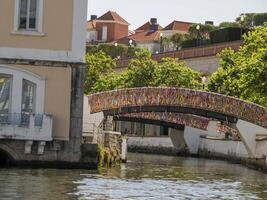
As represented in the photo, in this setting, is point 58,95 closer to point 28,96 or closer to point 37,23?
point 28,96

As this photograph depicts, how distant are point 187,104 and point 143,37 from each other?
352ft

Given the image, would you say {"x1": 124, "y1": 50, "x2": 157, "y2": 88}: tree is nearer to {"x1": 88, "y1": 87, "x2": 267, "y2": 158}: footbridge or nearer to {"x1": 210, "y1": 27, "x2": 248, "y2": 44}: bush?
{"x1": 210, "y1": 27, "x2": 248, "y2": 44}: bush

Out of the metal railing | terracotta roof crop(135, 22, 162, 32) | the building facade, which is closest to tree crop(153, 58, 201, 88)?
the building facade

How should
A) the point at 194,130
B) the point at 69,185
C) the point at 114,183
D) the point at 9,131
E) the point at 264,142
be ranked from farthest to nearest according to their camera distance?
the point at 194,130
the point at 264,142
the point at 9,131
the point at 114,183
the point at 69,185

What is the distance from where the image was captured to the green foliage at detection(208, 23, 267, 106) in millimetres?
41844

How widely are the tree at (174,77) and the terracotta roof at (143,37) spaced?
8012cm

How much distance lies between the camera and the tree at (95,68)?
237 ft

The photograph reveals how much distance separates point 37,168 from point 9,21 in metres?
5.08

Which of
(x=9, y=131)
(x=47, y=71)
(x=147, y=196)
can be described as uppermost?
(x=47, y=71)

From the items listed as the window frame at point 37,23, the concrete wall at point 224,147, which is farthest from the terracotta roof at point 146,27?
the window frame at point 37,23

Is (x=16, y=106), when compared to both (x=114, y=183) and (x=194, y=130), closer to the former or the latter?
(x=114, y=183)

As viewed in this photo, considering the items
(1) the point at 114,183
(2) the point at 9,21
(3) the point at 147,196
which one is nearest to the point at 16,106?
(2) the point at 9,21

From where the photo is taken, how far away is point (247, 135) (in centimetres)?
4600

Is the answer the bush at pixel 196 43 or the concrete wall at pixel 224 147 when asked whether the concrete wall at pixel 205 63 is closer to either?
the bush at pixel 196 43
